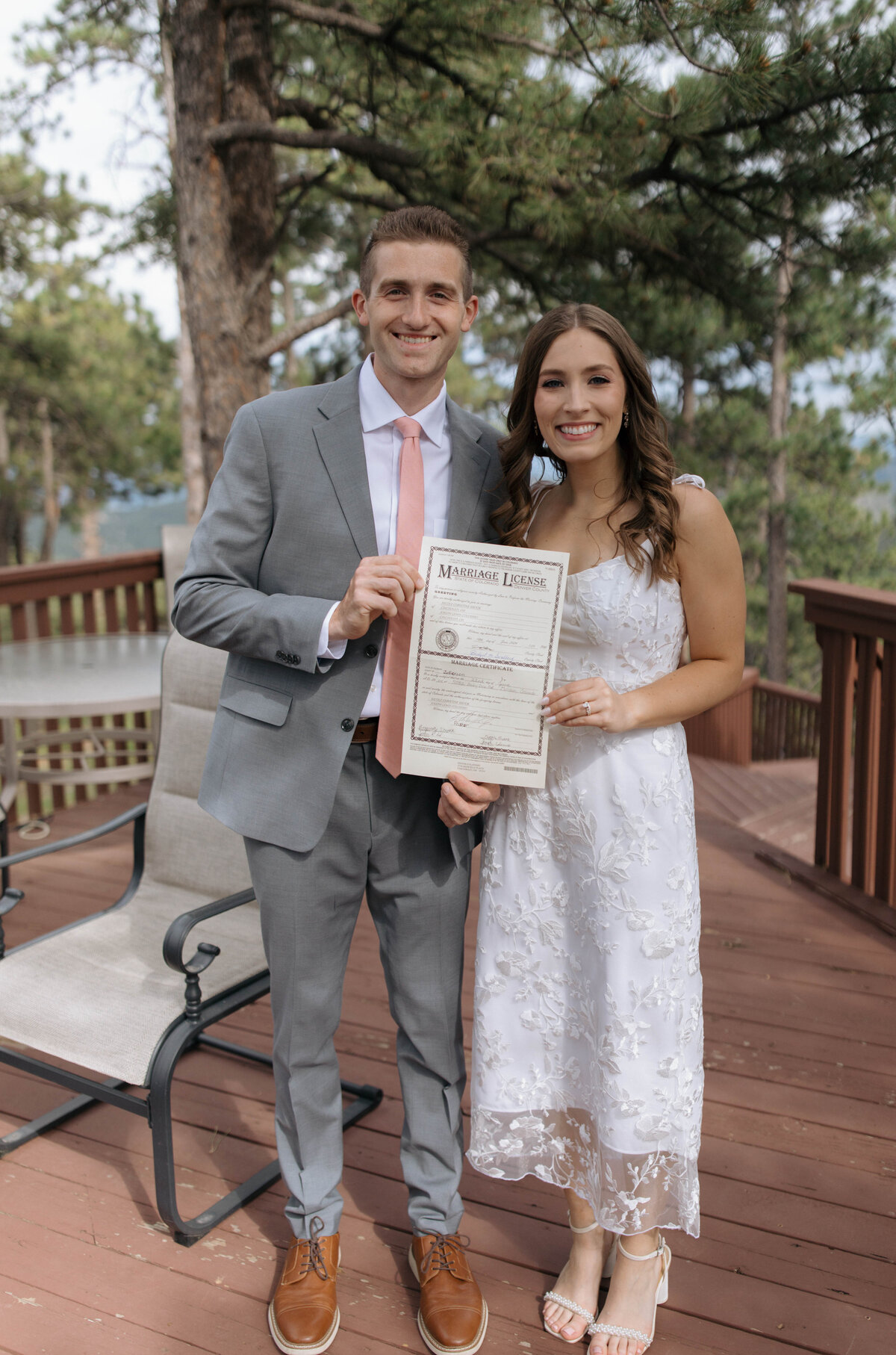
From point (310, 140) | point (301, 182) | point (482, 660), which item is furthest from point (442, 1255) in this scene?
point (301, 182)

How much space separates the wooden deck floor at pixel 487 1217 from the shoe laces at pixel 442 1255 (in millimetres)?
111

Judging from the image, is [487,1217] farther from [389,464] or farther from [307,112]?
[307,112]

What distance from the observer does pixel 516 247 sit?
18.6ft

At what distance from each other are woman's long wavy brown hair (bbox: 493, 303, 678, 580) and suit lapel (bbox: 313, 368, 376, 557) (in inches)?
9.6

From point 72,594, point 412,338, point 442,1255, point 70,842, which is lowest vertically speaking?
point 442,1255

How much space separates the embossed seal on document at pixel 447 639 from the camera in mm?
1624

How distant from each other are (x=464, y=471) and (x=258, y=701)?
1.76ft

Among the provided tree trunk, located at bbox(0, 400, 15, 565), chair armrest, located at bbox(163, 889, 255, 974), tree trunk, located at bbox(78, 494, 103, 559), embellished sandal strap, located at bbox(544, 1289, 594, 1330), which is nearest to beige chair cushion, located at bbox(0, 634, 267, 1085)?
chair armrest, located at bbox(163, 889, 255, 974)

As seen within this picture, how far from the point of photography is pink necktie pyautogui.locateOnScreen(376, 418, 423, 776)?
66.5 inches

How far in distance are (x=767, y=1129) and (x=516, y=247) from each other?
4.78 meters

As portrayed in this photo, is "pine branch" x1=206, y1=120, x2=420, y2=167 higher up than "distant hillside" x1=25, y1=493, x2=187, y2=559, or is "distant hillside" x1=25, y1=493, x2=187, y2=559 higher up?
"pine branch" x1=206, y1=120, x2=420, y2=167

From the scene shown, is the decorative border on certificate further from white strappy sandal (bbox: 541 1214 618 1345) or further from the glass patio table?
the glass patio table

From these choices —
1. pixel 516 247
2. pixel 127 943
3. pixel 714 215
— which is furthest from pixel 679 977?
pixel 516 247

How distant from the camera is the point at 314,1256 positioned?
6.08 feet
